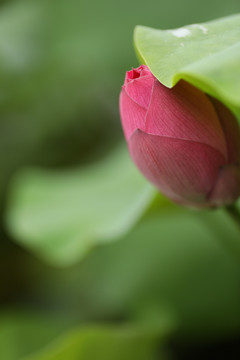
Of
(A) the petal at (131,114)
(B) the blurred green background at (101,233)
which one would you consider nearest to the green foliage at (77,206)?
(B) the blurred green background at (101,233)

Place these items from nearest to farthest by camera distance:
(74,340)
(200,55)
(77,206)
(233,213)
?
(200,55) → (233,213) → (74,340) → (77,206)

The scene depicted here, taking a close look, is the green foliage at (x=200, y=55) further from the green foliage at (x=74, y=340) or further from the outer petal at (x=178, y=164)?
the green foliage at (x=74, y=340)

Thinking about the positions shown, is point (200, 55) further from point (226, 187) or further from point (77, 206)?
point (77, 206)

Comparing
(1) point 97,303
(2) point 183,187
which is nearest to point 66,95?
(1) point 97,303

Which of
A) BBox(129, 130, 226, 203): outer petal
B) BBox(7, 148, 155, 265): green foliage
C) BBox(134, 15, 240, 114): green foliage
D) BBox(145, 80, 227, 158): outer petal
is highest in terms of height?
BBox(134, 15, 240, 114): green foliage

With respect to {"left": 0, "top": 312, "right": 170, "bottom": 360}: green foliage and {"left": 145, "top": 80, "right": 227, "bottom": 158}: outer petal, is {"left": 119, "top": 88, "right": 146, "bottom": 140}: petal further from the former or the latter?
{"left": 0, "top": 312, "right": 170, "bottom": 360}: green foliage

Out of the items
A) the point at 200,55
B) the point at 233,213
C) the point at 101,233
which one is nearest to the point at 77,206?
the point at 101,233

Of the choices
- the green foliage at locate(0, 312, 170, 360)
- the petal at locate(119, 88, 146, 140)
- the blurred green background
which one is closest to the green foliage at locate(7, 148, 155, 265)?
the blurred green background
